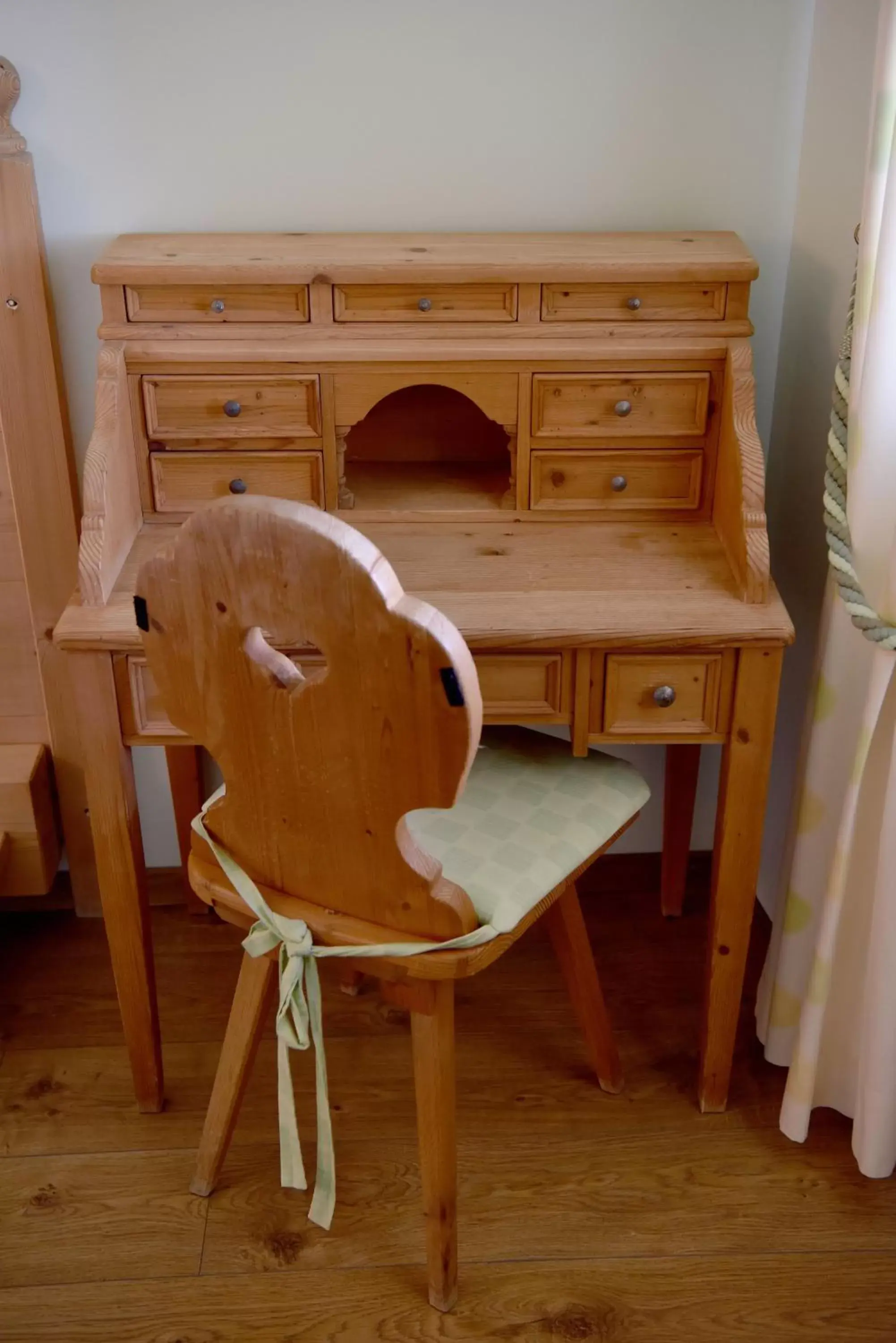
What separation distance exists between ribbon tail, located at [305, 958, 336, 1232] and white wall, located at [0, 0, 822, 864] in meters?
1.10

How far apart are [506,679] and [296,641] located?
257mm

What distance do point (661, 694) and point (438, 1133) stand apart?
58cm

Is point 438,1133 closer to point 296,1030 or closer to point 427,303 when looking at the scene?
point 296,1030

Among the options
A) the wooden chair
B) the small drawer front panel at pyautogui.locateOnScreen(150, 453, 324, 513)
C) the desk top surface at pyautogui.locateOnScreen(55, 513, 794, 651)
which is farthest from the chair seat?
the small drawer front panel at pyautogui.locateOnScreen(150, 453, 324, 513)

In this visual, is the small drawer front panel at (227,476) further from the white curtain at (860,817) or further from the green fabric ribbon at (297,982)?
the white curtain at (860,817)

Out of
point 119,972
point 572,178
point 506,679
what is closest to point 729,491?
point 506,679

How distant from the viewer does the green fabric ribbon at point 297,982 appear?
4.58ft

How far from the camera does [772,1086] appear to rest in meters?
1.94

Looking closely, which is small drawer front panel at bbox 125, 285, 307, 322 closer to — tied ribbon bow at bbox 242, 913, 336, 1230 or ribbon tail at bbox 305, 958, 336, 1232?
tied ribbon bow at bbox 242, 913, 336, 1230

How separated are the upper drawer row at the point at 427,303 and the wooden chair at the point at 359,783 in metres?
0.46

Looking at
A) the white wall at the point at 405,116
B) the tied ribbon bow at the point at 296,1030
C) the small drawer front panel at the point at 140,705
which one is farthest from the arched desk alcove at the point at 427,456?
the tied ribbon bow at the point at 296,1030

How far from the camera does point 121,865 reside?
172 centimetres

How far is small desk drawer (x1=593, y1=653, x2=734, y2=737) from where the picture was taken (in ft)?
5.22

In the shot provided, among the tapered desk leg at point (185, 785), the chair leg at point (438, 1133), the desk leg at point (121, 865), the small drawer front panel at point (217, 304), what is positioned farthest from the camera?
the tapered desk leg at point (185, 785)
